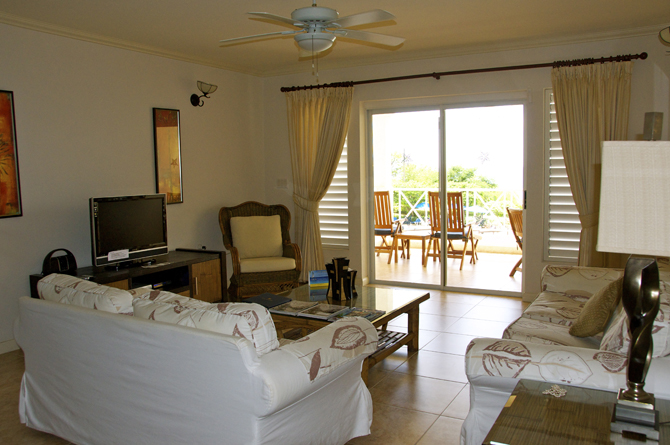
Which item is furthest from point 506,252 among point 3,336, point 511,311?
point 3,336

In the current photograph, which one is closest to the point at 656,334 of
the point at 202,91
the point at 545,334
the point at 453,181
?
the point at 545,334

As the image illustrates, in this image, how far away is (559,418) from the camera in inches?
63.6

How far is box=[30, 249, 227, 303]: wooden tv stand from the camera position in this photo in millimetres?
4293

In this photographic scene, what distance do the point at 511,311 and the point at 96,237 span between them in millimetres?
3890

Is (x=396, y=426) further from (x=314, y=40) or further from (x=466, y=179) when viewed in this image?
(x=466, y=179)

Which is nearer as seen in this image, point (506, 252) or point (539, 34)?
point (539, 34)

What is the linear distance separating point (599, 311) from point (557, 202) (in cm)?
293

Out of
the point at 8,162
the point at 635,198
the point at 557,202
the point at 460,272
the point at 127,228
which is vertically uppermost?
the point at 8,162

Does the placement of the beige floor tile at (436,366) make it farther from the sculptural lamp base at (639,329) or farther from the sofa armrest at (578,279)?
the sculptural lamp base at (639,329)

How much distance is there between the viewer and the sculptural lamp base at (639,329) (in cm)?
152

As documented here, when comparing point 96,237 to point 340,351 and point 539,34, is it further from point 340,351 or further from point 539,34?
point 539,34

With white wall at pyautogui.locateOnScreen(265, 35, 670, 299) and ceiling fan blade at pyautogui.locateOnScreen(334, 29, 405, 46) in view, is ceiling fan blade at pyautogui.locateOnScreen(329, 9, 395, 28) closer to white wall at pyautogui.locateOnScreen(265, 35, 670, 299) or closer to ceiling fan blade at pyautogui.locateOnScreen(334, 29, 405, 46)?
ceiling fan blade at pyautogui.locateOnScreen(334, 29, 405, 46)

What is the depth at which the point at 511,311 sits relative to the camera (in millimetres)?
5105

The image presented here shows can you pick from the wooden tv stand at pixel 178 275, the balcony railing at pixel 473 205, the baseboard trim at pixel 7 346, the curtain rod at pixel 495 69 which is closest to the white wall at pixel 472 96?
the curtain rod at pixel 495 69
